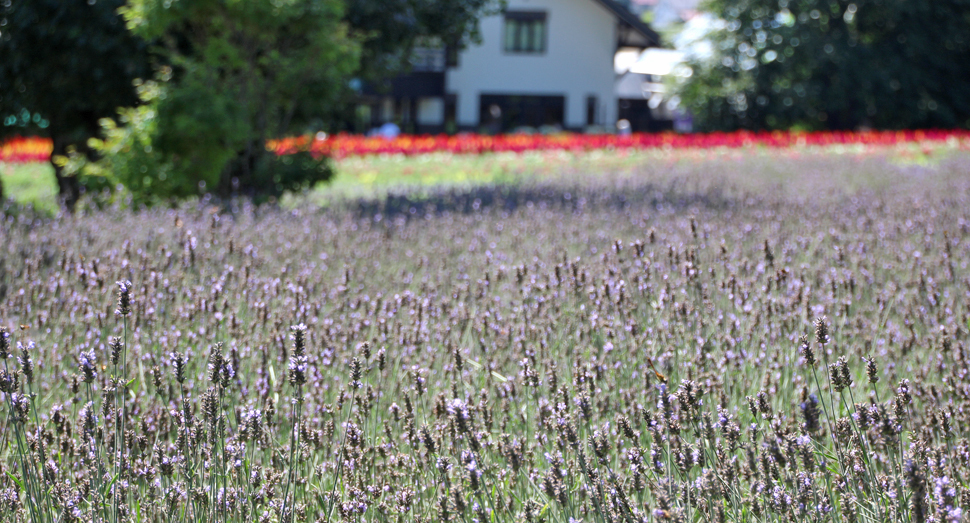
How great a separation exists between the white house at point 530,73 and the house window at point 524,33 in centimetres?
4

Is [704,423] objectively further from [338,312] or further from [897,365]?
[338,312]

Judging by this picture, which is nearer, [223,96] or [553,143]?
[223,96]

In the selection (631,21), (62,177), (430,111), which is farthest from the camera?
(430,111)

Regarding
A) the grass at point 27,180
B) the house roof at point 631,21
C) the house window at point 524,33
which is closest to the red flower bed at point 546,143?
the grass at point 27,180

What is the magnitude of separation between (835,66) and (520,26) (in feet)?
37.2

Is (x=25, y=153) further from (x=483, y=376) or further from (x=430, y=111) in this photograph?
(x=483, y=376)

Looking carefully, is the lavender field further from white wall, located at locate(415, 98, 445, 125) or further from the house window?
white wall, located at locate(415, 98, 445, 125)

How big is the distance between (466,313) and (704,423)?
1.47 metres

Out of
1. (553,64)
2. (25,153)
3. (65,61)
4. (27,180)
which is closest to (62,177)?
(65,61)

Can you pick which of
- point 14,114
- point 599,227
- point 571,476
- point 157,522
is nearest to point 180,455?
point 157,522

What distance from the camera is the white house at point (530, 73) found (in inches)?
1212

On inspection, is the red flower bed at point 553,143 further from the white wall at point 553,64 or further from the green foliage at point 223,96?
the white wall at point 553,64

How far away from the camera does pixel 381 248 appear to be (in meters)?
5.82

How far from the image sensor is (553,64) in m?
31.4
